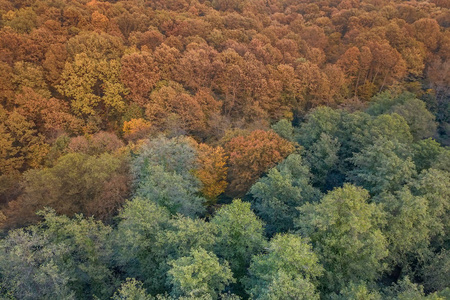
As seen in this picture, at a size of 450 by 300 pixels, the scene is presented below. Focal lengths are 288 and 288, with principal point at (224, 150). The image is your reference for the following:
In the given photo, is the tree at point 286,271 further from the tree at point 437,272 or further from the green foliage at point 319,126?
the green foliage at point 319,126

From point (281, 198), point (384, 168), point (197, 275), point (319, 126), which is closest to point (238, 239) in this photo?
point (197, 275)

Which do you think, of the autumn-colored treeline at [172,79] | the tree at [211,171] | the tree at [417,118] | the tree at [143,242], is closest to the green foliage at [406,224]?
the autumn-colored treeline at [172,79]

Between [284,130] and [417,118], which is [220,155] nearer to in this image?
[284,130]

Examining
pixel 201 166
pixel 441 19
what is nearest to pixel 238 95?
pixel 201 166

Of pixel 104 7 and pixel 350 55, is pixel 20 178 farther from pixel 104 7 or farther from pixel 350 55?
pixel 350 55

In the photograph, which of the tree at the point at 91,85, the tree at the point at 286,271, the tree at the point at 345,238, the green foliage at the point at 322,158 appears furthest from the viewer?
the tree at the point at 91,85
